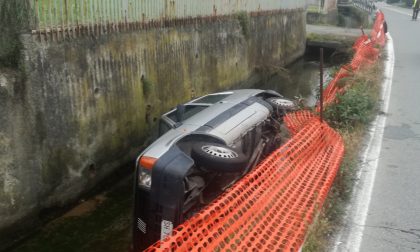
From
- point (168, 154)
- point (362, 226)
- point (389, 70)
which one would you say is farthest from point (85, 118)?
point (389, 70)

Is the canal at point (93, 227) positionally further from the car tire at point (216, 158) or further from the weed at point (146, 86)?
the car tire at point (216, 158)

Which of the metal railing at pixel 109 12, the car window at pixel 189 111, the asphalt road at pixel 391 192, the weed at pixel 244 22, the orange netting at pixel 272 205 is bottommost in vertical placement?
the asphalt road at pixel 391 192

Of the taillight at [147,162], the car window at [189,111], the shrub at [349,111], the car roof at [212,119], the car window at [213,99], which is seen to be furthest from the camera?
the shrub at [349,111]

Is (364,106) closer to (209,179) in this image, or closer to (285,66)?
(209,179)

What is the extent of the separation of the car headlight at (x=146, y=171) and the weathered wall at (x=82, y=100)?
2148 mm

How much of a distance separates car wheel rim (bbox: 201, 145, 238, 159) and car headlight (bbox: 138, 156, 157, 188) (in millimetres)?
651

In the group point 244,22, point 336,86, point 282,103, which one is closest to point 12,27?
point 282,103

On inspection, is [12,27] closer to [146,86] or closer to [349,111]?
[146,86]

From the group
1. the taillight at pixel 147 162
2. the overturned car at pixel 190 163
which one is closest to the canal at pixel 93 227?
the overturned car at pixel 190 163

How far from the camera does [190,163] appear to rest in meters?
4.66

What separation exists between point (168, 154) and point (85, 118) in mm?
2944

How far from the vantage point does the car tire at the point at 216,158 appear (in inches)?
191

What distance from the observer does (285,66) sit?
66.7 ft

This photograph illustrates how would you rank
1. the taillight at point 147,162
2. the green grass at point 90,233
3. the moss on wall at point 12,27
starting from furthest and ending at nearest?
the green grass at point 90,233, the moss on wall at point 12,27, the taillight at point 147,162
